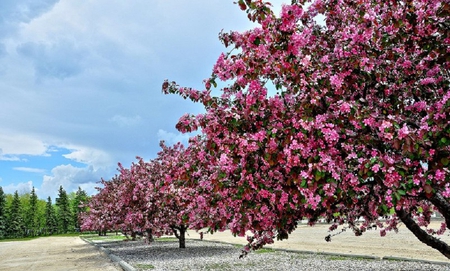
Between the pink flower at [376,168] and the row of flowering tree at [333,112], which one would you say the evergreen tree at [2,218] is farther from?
the pink flower at [376,168]

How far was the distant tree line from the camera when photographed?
92119mm

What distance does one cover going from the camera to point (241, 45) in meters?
6.64

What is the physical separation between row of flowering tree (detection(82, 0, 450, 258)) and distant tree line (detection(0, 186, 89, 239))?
90.6 metres

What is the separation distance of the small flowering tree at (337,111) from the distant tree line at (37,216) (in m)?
90.6

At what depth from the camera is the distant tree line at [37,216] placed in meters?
92.1

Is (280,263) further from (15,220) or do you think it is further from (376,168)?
(15,220)

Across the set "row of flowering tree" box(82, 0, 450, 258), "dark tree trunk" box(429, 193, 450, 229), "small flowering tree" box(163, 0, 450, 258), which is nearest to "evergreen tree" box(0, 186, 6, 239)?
"row of flowering tree" box(82, 0, 450, 258)

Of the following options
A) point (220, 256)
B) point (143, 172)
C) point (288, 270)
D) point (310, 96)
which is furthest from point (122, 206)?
point (310, 96)

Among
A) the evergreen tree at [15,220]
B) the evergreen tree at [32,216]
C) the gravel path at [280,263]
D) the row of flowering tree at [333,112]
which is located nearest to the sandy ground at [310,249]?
the gravel path at [280,263]

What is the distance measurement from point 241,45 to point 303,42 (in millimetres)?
1850

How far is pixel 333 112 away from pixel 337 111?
0.29 ft

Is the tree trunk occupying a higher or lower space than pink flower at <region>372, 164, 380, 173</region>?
lower

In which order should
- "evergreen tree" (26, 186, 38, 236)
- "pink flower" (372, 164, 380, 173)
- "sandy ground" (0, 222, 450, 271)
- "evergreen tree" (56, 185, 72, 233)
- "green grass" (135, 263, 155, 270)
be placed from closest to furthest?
1. "pink flower" (372, 164, 380, 173)
2. "green grass" (135, 263, 155, 270)
3. "sandy ground" (0, 222, 450, 271)
4. "evergreen tree" (56, 185, 72, 233)
5. "evergreen tree" (26, 186, 38, 236)

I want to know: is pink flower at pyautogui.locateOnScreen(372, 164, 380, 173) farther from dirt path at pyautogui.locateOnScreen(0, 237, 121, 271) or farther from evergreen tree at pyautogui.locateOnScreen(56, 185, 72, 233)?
evergreen tree at pyautogui.locateOnScreen(56, 185, 72, 233)
